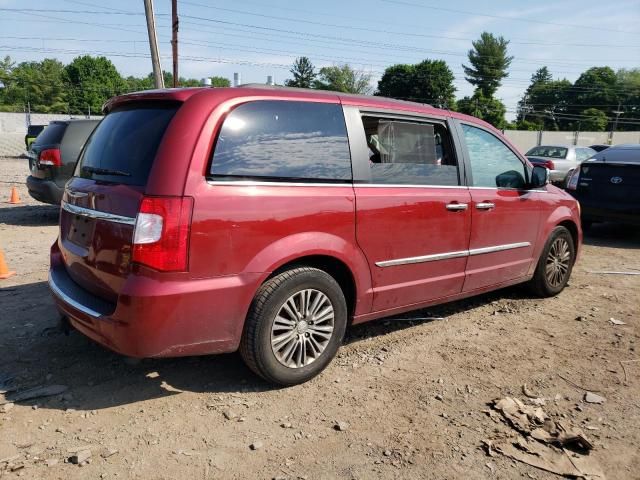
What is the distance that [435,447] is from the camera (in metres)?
2.82

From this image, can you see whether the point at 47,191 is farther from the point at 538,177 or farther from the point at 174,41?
the point at 174,41

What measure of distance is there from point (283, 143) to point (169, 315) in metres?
1.25

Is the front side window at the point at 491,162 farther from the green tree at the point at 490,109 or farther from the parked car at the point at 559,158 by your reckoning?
→ the green tree at the point at 490,109

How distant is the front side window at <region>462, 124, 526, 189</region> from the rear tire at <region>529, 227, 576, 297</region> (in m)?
0.87

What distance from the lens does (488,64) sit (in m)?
99.0

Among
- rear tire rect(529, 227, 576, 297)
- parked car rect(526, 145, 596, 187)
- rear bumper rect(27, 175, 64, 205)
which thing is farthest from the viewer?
parked car rect(526, 145, 596, 187)

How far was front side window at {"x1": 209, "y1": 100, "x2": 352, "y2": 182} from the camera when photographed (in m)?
3.03

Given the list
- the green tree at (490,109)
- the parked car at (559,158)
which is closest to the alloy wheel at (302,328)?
the parked car at (559,158)

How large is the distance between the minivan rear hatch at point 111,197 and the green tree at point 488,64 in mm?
104049

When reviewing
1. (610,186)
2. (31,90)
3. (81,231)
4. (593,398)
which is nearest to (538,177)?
Answer: (593,398)

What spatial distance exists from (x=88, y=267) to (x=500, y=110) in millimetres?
71334

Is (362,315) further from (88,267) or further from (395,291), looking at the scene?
(88,267)

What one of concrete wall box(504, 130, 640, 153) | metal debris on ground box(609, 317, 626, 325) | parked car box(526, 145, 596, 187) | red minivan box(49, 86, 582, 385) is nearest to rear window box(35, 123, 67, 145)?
red minivan box(49, 86, 582, 385)

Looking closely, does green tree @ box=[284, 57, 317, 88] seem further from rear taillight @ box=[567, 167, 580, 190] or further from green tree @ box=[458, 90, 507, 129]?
rear taillight @ box=[567, 167, 580, 190]
